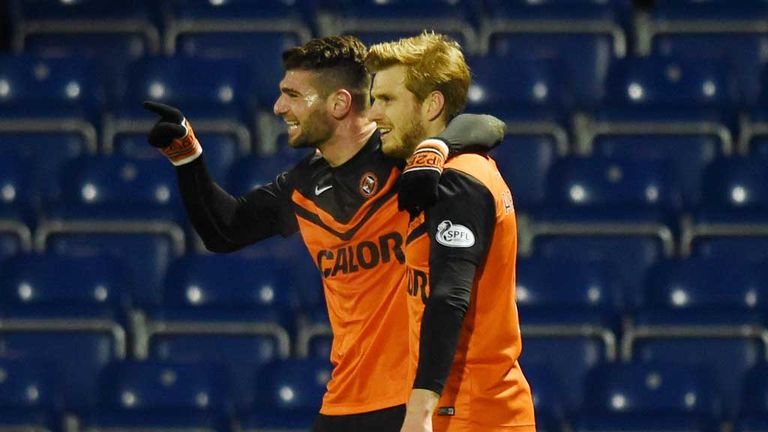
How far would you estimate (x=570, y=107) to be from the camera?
713cm

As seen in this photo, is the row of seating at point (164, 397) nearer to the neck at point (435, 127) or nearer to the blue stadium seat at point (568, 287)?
the blue stadium seat at point (568, 287)

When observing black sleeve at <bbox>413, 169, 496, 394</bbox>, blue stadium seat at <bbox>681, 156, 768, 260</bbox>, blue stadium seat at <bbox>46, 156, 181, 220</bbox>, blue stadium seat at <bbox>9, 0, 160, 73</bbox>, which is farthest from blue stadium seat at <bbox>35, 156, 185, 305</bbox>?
black sleeve at <bbox>413, 169, 496, 394</bbox>

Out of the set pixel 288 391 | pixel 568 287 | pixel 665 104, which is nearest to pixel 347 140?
pixel 288 391

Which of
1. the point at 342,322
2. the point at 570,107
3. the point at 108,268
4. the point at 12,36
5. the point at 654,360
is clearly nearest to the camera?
the point at 342,322

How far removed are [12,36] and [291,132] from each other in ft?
14.8

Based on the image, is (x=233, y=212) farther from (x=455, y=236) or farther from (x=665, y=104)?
(x=665, y=104)

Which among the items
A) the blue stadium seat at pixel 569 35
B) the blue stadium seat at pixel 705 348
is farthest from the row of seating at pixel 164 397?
the blue stadium seat at pixel 569 35

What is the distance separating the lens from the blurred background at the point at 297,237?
5949 millimetres

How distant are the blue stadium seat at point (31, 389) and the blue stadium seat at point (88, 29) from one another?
7.19ft

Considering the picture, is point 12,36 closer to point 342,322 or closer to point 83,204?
point 83,204

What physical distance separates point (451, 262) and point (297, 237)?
11.8ft

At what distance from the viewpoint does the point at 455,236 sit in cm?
315

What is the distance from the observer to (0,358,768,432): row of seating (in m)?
5.68

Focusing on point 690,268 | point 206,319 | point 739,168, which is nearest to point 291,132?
point 206,319
